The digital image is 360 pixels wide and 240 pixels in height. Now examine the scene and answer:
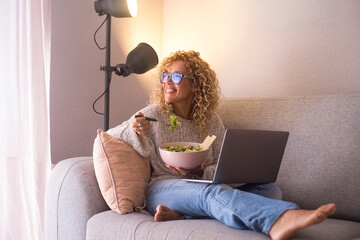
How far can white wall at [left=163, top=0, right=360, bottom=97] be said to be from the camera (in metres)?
2.10

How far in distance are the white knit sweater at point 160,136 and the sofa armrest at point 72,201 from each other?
0.22 meters

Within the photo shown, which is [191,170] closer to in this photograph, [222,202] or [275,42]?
[222,202]

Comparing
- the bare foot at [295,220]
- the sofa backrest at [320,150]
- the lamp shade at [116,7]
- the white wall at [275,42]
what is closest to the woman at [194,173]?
the bare foot at [295,220]

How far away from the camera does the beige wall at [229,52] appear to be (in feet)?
6.99

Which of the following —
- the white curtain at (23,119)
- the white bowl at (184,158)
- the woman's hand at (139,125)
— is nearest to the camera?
the white bowl at (184,158)

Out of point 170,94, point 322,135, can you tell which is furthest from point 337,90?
point 170,94

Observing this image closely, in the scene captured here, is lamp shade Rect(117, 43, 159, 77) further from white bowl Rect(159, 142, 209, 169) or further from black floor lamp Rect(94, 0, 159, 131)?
white bowl Rect(159, 142, 209, 169)

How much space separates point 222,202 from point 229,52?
57.2 inches

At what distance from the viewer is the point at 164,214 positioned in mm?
1486

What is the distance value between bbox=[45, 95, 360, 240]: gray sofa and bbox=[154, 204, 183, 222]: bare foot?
5cm

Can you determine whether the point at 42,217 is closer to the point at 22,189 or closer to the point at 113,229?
the point at 22,189

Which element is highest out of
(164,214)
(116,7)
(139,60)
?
(116,7)

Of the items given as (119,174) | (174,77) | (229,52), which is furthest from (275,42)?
(119,174)

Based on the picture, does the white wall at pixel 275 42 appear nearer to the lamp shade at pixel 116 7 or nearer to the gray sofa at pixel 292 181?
the gray sofa at pixel 292 181
